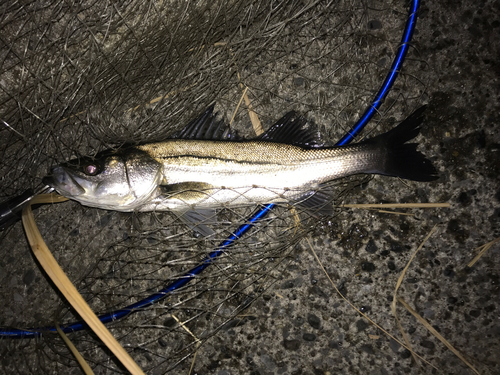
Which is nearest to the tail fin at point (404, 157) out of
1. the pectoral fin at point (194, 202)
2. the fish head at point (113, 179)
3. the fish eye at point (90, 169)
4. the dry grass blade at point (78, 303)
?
the pectoral fin at point (194, 202)

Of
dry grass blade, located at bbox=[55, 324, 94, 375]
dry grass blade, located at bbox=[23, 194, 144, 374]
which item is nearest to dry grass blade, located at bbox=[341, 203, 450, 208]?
dry grass blade, located at bbox=[23, 194, 144, 374]

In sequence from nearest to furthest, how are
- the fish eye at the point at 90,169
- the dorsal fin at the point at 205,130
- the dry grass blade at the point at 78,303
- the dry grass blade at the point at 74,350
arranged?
the dry grass blade at the point at 78,303, the dry grass blade at the point at 74,350, the fish eye at the point at 90,169, the dorsal fin at the point at 205,130

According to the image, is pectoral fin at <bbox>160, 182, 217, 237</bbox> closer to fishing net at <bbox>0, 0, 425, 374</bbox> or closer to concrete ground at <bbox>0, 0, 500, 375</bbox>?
fishing net at <bbox>0, 0, 425, 374</bbox>

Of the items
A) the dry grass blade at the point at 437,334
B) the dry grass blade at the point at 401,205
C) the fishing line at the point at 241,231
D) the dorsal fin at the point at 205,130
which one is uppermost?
the dorsal fin at the point at 205,130

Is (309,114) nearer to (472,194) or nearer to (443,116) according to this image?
(443,116)

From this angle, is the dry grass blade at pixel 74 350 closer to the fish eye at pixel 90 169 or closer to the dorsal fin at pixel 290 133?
the fish eye at pixel 90 169

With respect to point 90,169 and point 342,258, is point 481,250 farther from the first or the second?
point 90,169
